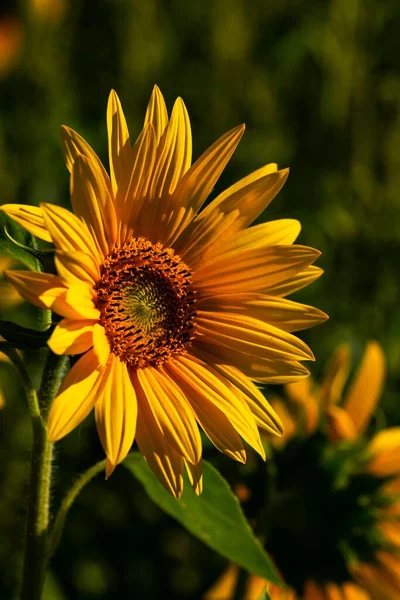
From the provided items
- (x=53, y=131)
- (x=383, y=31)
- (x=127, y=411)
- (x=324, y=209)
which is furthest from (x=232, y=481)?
(x=383, y=31)

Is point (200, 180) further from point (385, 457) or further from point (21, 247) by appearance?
point (385, 457)

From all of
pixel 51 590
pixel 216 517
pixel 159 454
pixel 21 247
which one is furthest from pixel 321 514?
pixel 21 247

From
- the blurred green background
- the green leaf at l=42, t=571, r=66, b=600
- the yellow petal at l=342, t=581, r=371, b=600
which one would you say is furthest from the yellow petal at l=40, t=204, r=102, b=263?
the blurred green background

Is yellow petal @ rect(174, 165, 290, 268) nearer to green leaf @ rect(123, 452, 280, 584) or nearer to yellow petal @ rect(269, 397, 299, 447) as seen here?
green leaf @ rect(123, 452, 280, 584)

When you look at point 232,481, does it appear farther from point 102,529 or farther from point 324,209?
point 324,209

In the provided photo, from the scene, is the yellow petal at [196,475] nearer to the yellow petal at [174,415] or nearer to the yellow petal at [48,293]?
the yellow petal at [174,415]

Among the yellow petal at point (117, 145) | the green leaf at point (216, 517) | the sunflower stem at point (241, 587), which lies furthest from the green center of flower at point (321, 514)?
the yellow petal at point (117, 145)
